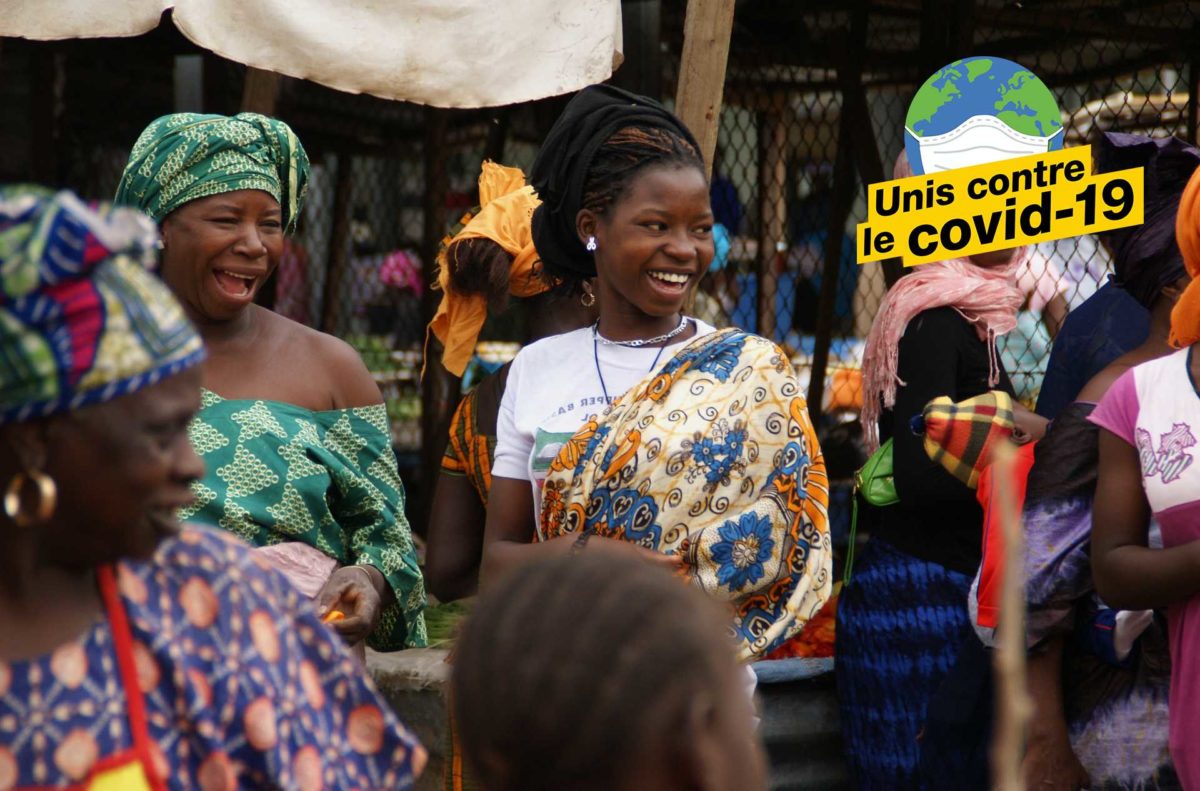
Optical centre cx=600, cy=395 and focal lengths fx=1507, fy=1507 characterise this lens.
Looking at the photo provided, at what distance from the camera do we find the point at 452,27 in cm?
421

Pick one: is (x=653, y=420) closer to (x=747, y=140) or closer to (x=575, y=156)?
(x=575, y=156)

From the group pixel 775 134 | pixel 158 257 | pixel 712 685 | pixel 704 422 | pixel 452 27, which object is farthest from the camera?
pixel 775 134

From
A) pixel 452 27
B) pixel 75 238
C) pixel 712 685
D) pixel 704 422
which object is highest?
pixel 452 27

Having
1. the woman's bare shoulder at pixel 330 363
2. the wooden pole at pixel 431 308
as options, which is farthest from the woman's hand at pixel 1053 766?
the wooden pole at pixel 431 308

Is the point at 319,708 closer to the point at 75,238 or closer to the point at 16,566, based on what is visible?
the point at 16,566

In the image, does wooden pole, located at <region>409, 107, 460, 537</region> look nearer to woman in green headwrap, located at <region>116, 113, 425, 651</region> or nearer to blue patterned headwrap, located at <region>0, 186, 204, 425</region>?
woman in green headwrap, located at <region>116, 113, 425, 651</region>

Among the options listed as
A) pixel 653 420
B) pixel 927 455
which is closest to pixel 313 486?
pixel 653 420

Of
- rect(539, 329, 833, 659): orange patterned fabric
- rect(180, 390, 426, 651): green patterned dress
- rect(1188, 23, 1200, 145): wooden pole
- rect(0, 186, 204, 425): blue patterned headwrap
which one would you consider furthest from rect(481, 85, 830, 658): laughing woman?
rect(1188, 23, 1200, 145): wooden pole

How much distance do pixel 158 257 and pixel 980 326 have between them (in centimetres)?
190

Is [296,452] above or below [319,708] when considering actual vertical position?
above

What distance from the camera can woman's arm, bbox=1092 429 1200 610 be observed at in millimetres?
2648

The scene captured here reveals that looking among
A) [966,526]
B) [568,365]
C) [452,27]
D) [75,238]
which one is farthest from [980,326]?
[75,238]

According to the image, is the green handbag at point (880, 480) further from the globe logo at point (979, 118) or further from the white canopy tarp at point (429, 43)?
the white canopy tarp at point (429, 43)

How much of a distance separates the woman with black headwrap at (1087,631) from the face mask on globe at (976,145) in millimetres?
538
